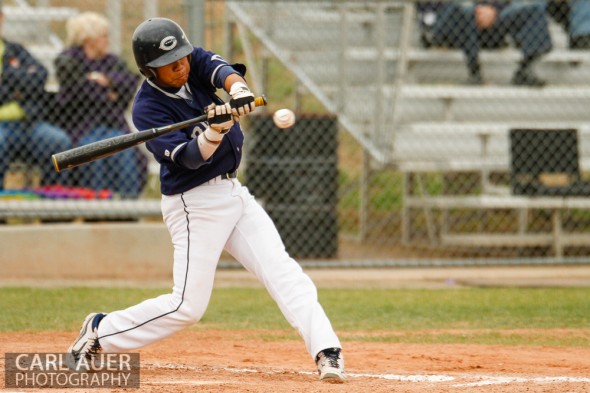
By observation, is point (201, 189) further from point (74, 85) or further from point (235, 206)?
point (74, 85)

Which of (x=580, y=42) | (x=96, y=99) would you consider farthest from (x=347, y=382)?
(x=580, y=42)

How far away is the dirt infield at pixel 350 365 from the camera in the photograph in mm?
4707

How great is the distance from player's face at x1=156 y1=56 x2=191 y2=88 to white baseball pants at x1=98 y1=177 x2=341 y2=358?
51 centimetres

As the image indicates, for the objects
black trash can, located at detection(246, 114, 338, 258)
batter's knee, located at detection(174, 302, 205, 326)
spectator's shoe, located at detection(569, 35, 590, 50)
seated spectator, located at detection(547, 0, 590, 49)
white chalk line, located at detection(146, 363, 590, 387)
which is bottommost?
white chalk line, located at detection(146, 363, 590, 387)

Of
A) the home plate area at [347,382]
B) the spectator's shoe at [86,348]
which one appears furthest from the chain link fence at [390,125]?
the home plate area at [347,382]

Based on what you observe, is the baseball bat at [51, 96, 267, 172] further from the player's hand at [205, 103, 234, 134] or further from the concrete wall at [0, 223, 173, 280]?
the concrete wall at [0, 223, 173, 280]

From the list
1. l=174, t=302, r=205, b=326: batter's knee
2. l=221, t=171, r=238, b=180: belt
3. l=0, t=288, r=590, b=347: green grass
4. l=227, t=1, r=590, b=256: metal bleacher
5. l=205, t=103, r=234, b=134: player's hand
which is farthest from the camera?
l=227, t=1, r=590, b=256: metal bleacher

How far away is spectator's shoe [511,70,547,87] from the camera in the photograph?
1157cm

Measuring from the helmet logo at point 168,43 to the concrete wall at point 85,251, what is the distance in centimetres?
450

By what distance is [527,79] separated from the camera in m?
11.6

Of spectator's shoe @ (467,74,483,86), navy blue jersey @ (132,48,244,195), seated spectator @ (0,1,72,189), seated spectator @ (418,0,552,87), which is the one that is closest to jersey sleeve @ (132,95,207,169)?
navy blue jersey @ (132,48,244,195)

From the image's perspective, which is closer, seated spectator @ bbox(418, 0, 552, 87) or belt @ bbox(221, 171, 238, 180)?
belt @ bbox(221, 171, 238, 180)

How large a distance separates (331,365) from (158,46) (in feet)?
5.49

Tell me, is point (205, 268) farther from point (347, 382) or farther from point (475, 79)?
point (475, 79)
